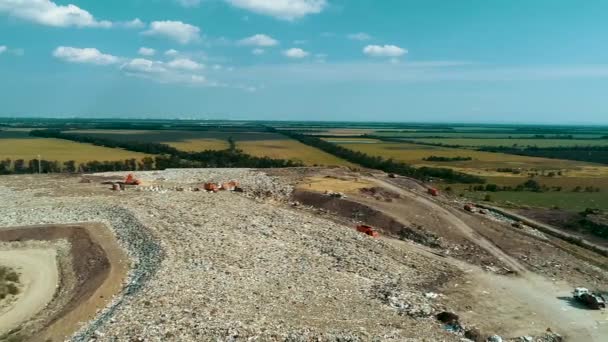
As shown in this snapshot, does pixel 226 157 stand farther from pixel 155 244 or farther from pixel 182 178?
pixel 155 244

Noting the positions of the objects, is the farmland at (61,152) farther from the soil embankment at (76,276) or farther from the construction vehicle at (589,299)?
the construction vehicle at (589,299)

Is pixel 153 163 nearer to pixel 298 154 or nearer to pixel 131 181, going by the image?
pixel 131 181

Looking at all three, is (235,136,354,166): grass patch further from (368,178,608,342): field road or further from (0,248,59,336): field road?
(0,248,59,336): field road

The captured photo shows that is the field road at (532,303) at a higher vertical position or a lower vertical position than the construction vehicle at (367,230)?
lower

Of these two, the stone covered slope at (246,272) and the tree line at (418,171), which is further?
the tree line at (418,171)

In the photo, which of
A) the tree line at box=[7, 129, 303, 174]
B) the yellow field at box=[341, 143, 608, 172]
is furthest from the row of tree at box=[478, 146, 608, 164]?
the tree line at box=[7, 129, 303, 174]

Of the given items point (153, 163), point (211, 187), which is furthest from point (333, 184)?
point (153, 163)

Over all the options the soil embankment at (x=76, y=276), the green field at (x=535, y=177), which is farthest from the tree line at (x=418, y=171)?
the soil embankment at (x=76, y=276)
